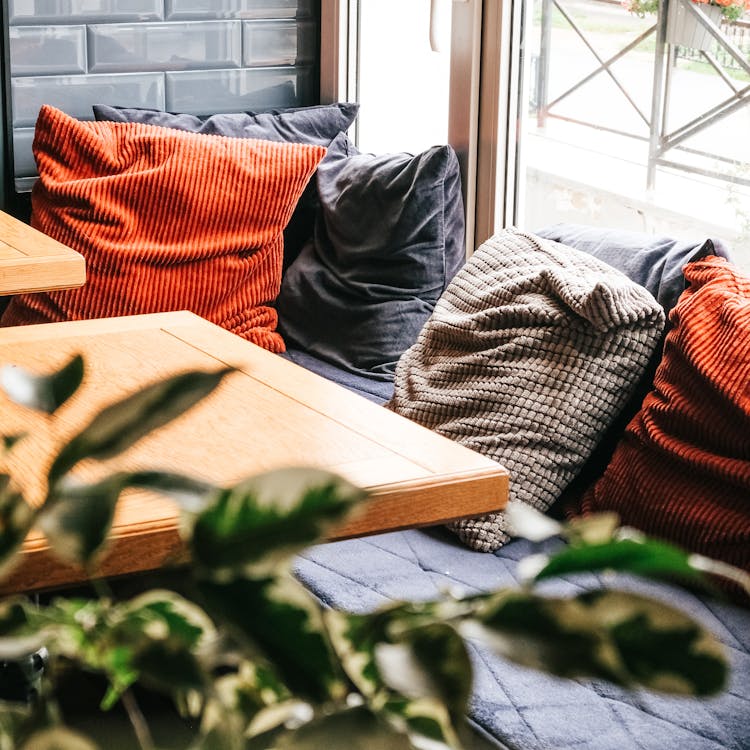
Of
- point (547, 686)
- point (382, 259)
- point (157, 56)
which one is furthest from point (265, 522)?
point (157, 56)

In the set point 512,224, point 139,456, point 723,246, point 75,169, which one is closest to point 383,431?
point 139,456

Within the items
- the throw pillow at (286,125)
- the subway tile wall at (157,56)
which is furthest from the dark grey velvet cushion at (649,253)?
the subway tile wall at (157,56)

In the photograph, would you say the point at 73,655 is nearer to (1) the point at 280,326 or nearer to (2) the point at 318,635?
(2) the point at 318,635

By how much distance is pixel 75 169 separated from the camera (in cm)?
268

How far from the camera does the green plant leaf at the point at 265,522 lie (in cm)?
29

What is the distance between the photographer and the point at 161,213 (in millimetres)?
2639

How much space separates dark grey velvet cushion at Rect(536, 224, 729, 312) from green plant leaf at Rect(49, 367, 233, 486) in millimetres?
1620

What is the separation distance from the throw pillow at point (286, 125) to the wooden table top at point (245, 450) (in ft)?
4.32

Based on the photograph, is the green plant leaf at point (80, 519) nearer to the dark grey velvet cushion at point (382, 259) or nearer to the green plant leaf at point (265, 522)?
the green plant leaf at point (265, 522)

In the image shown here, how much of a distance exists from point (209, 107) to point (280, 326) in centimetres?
70

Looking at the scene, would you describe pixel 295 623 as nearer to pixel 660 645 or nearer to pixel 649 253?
pixel 660 645

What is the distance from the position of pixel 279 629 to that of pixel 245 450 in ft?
3.19

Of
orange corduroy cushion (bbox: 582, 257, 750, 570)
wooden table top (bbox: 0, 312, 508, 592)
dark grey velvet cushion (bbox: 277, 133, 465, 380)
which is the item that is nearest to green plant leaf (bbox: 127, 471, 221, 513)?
wooden table top (bbox: 0, 312, 508, 592)

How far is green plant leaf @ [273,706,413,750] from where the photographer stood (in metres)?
0.29
